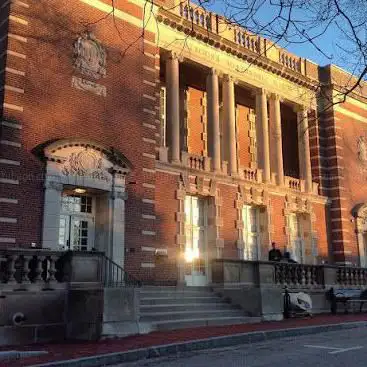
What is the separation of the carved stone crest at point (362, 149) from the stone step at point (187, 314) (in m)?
15.6

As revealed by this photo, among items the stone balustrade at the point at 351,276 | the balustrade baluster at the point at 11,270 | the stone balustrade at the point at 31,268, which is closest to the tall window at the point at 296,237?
the stone balustrade at the point at 351,276

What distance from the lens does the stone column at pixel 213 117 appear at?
72.4 feet

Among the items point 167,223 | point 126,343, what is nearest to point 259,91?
point 167,223

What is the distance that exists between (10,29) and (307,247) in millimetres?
16808

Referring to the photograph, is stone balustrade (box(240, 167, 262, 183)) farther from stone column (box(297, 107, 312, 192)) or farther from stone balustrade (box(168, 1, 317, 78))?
stone balustrade (box(168, 1, 317, 78))

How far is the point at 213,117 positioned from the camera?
2247 cm

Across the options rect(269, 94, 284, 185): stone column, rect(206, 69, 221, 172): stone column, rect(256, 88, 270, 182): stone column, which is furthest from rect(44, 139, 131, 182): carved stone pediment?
rect(269, 94, 284, 185): stone column

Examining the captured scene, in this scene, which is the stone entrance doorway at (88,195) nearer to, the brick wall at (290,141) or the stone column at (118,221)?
the stone column at (118,221)

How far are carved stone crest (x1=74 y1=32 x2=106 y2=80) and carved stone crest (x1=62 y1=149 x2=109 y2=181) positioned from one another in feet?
9.11

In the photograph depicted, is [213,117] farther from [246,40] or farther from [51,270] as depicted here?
[51,270]

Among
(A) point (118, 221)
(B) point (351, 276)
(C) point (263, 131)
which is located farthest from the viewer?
(C) point (263, 131)

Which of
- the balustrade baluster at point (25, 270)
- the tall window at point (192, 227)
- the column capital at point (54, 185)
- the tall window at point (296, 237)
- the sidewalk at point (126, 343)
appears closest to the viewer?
the sidewalk at point (126, 343)

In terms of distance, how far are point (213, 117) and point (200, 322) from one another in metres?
10.4

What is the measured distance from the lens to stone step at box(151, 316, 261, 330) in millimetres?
13556
